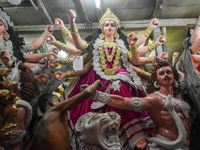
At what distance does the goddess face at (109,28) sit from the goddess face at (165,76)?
107 centimetres

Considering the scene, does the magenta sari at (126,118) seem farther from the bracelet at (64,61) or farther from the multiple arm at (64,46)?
the multiple arm at (64,46)

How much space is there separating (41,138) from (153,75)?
1.66m

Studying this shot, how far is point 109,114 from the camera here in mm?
2119

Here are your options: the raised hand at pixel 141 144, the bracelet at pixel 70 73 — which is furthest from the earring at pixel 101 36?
the raised hand at pixel 141 144

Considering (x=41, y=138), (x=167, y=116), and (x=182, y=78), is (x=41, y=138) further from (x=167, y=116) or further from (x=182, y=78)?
(x=182, y=78)

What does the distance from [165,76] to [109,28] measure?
125 centimetres

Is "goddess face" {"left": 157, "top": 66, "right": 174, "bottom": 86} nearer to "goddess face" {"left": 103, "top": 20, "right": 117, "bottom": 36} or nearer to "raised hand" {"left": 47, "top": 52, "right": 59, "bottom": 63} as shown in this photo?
"goddess face" {"left": 103, "top": 20, "right": 117, "bottom": 36}

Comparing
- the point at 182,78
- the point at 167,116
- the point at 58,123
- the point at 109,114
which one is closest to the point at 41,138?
the point at 58,123

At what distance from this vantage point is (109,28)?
10.3 feet

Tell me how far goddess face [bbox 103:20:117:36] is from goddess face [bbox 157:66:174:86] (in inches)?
42.3

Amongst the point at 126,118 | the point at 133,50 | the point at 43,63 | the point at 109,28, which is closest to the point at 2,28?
the point at 43,63

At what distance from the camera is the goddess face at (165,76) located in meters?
2.46

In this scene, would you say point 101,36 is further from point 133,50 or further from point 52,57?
point 52,57

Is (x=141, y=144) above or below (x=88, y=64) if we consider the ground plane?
below
